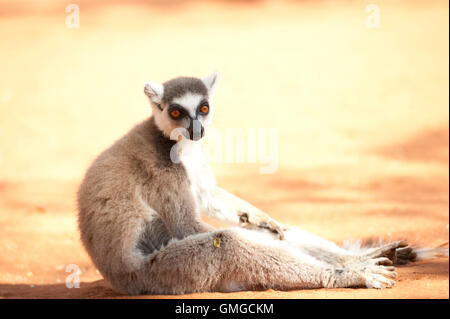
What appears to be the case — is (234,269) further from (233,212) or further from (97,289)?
(97,289)

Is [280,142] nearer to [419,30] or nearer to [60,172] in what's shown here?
[60,172]

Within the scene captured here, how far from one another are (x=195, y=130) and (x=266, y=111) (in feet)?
29.3

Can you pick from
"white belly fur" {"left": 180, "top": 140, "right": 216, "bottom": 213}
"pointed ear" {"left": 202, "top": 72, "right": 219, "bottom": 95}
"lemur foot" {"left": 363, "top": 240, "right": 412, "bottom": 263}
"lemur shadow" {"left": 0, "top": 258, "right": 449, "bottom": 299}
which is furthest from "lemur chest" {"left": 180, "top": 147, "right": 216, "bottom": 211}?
"lemur foot" {"left": 363, "top": 240, "right": 412, "bottom": 263}

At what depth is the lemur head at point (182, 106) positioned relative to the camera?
5.15m

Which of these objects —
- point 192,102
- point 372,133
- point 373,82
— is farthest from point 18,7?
point 192,102

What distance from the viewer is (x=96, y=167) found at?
4.99m

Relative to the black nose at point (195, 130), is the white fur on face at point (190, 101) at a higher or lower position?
higher

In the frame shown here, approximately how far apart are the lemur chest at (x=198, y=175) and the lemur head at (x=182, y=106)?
A: 0.67 ft

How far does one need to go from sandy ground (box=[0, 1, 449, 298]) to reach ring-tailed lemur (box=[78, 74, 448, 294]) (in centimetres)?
19

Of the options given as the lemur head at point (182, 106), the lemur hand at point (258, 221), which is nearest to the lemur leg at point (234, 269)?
the lemur hand at point (258, 221)

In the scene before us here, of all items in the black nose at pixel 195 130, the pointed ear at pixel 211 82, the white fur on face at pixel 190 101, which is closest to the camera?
the black nose at pixel 195 130

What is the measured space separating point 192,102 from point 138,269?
1568 mm

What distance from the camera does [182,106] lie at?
17.1 feet

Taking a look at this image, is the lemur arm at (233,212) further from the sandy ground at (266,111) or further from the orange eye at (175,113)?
the sandy ground at (266,111)
